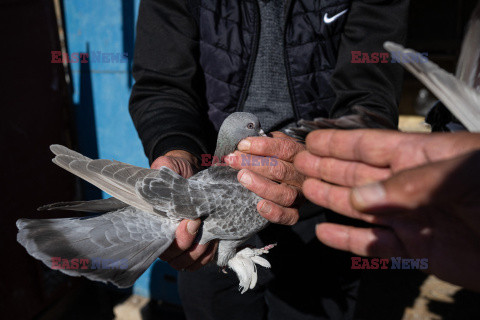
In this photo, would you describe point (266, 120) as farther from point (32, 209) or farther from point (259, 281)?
point (32, 209)

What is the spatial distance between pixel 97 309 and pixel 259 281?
7.81 feet

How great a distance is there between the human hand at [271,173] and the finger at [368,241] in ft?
1.17

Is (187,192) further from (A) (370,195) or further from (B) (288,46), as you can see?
(B) (288,46)

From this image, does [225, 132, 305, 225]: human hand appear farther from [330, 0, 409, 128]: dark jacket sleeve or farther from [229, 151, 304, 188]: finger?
[330, 0, 409, 128]: dark jacket sleeve

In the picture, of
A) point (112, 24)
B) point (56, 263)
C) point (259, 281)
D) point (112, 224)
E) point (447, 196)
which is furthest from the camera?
point (112, 24)

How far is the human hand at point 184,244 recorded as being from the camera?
5.35 ft

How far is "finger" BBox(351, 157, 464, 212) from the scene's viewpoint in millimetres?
821

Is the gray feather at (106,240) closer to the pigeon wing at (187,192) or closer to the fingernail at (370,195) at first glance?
the pigeon wing at (187,192)

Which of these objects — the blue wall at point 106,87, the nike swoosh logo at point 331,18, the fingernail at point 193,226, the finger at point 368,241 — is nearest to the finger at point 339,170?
the finger at point 368,241

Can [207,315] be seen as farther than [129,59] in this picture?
No

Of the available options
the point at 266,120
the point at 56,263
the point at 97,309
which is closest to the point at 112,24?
the point at 266,120

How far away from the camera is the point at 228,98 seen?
2055 mm

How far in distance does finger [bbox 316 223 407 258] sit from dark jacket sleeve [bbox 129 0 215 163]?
3.49 feet

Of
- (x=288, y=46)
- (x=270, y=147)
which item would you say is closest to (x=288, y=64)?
(x=288, y=46)
